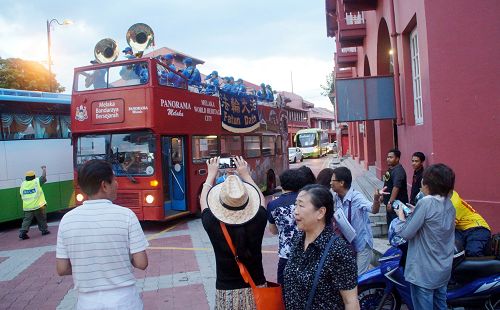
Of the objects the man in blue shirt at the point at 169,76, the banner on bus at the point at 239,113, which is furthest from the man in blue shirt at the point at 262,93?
the man in blue shirt at the point at 169,76

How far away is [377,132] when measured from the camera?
1293 centimetres

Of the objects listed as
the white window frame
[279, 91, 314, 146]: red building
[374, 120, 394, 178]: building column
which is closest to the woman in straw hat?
the white window frame

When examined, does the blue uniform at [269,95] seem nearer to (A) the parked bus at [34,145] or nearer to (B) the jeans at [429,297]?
(A) the parked bus at [34,145]

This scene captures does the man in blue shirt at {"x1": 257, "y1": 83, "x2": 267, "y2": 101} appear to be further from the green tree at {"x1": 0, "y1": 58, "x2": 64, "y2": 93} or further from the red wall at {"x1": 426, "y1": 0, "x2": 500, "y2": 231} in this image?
the green tree at {"x1": 0, "y1": 58, "x2": 64, "y2": 93}

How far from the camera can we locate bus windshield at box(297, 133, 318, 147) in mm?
41844

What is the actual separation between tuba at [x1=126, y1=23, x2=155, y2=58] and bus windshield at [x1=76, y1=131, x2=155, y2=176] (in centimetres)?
203

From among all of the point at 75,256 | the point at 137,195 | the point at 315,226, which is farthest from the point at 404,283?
the point at 137,195

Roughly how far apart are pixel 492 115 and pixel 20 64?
2621cm

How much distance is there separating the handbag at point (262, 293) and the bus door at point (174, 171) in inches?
314

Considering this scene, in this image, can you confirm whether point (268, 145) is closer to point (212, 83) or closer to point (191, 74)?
point (212, 83)

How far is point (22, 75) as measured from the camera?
25.4m

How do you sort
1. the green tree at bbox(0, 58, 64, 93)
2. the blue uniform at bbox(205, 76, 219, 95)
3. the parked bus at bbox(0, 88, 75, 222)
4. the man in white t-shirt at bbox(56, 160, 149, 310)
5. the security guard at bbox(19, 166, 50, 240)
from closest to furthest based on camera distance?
the man in white t-shirt at bbox(56, 160, 149, 310)
the security guard at bbox(19, 166, 50, 240)
the parked bus at bbox(0, 88, 75, 222)
the blue uniform at bbox(205, 76, 219, 95)
the green tree at bbox(0, 58, 64, 93)

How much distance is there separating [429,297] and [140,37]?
8842mm

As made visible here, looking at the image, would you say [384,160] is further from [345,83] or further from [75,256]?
[75,256]
